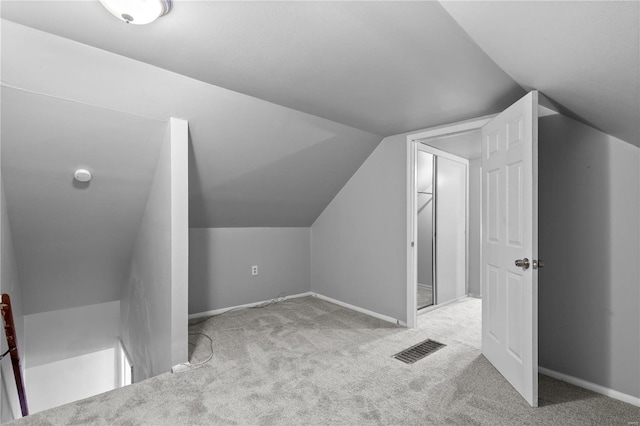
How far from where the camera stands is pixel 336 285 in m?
4.23

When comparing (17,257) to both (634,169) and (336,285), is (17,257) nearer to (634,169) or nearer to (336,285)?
(336,285)

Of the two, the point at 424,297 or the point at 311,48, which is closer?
the point at 311,48

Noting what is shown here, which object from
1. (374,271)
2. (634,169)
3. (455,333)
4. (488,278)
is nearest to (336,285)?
(374,271)

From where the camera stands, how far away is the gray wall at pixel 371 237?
347 centimetres

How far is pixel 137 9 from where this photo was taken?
143cm

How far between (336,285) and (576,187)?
2.75 m

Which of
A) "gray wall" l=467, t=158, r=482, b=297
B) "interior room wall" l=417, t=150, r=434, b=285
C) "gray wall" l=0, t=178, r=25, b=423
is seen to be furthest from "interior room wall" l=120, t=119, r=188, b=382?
"gray wall" l=467, t=158, r=482, b=297

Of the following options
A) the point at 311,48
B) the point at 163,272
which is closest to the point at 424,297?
the point at 163,272

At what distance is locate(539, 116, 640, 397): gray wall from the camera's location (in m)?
2.07

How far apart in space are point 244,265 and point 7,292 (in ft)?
6.96

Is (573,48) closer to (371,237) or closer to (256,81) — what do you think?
(256,81)

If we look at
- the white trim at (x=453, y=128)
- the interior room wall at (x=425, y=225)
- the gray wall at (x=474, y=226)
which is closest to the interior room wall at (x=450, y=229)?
the gray wall at (x=474, y=226)

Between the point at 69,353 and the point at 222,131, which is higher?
the point at 222,131

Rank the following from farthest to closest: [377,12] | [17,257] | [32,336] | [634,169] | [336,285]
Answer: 1. [336,285]
2. [32,336]
3. [17,257]
4. [634,169]
5. [377,12]
